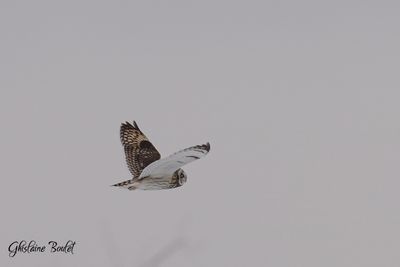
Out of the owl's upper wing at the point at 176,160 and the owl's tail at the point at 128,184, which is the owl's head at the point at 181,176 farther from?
the owl's tail at the point at 128,184

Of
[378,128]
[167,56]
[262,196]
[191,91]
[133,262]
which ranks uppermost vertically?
[167,56]

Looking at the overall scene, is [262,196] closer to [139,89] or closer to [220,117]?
[220,117]

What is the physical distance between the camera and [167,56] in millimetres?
2080

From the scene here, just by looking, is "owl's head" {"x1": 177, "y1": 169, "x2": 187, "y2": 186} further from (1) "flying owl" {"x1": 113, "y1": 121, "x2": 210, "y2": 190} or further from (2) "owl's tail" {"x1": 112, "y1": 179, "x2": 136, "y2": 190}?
(2) "owl's tail" {"x1": 112, "y1": 179, "x2": 136, "y2": 190}

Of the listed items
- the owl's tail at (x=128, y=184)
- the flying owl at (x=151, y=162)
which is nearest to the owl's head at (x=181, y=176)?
the flying owl at (x=151, y=162)

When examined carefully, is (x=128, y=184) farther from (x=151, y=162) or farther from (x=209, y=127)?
(x=209, y=127)

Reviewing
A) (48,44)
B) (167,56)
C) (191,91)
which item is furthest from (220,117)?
(48,44)

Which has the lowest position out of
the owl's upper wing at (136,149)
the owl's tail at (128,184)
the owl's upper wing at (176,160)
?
the owl's tail at (128,184)

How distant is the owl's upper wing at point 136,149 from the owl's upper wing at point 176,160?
0.10 ft

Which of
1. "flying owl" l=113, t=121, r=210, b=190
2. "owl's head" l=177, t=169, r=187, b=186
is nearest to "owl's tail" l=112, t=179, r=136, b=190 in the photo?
"flying owl" l=113, t=121, r=210, b=190

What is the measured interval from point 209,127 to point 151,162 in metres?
0.24

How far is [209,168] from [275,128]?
0.88ft

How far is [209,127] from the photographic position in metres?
2.03

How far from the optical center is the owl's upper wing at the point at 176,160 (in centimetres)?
190
